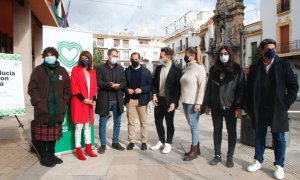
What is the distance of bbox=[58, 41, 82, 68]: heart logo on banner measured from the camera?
559cm

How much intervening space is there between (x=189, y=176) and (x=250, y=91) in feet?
5.07

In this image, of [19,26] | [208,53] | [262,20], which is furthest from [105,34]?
[19,26]

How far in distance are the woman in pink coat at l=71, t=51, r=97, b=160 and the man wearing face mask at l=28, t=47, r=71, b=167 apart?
24 centimetres

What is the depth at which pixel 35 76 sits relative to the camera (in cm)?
479

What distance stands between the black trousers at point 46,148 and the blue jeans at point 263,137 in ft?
10.4

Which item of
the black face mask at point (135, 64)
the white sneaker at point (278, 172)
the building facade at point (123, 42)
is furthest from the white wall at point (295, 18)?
the building facade at point (123, 42)

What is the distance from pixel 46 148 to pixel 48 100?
0.84 m

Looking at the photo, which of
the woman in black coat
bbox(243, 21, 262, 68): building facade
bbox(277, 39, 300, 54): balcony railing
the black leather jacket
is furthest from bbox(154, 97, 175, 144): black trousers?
bbox(243, 21, 262, 68): building facade

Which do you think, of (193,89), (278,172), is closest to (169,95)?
(193,89)

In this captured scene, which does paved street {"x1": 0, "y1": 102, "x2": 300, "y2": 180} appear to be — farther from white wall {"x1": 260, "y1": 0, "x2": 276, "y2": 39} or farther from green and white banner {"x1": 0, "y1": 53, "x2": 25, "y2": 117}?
white wall {"x1": 260, "y1": 0, "x2": 276, "y2": 39}

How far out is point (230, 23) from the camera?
35.8 m

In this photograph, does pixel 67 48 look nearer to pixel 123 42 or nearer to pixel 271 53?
pixel 271 53

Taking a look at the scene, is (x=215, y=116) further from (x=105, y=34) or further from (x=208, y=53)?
(x=105, y=34)

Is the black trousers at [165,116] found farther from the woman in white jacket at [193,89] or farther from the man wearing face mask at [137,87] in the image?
the woman in white jacket at [193,89]
